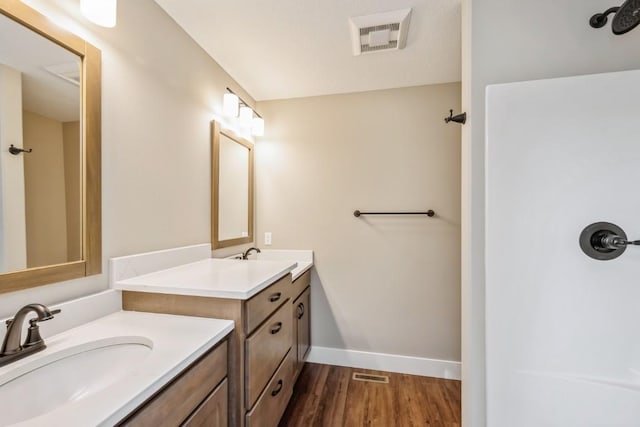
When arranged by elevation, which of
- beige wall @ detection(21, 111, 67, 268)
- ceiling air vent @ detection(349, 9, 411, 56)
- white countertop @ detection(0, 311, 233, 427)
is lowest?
white countertop @ detection(0, 311, 233, 427)

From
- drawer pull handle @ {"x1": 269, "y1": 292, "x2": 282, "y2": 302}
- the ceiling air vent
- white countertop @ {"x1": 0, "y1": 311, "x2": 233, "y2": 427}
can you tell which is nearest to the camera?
white countertop @ {"x1": 0, "y1": 311, "x2": 233, "y2": 427}

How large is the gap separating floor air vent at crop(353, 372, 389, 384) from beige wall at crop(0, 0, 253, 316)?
5.08 feet

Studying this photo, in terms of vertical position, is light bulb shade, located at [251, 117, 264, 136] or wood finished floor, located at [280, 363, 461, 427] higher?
light bulb shade, located at [251, 117, 264, 136]

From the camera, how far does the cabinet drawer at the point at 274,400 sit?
1.12 meters

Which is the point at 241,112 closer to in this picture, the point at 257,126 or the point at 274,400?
the point at 257,126

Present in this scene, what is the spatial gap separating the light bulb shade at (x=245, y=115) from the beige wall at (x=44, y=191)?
1215 millimetres

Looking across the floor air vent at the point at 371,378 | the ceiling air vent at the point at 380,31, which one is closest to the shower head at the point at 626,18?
the ceiling air vent at the point at 380,31

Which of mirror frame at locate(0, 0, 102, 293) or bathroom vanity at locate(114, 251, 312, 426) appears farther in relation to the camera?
bathroom vanity at locate(114, 251, 312, 426)

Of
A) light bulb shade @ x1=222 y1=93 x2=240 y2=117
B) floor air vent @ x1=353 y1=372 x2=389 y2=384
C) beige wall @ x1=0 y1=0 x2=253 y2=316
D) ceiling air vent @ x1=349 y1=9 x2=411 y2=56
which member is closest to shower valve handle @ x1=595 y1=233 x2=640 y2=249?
ceiling air vent @ x1=349 y1=9 x2=411 y2=56

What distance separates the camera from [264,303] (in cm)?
119

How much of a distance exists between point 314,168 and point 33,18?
170cm

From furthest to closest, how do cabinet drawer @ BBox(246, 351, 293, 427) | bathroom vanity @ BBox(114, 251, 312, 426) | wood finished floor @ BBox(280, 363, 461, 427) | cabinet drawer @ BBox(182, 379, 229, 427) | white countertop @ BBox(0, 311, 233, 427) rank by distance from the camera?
wood finished floor @ BBox(280, 363, 461, 427)
cabinet drawer @ BBox(246, 351, 293, 427)
bathroom vanity @ BBox(114, 251, 312, 426)
cabinet drawer @ BBox(182, 379, 229, 427)
white countertop @ BBox(0, 311, 233, 427)

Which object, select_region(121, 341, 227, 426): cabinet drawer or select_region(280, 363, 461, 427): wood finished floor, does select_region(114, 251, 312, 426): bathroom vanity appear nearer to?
select_region(121, 341, 227, 426): cabinet drawer

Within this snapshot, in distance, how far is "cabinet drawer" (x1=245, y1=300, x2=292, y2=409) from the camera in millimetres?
1059
